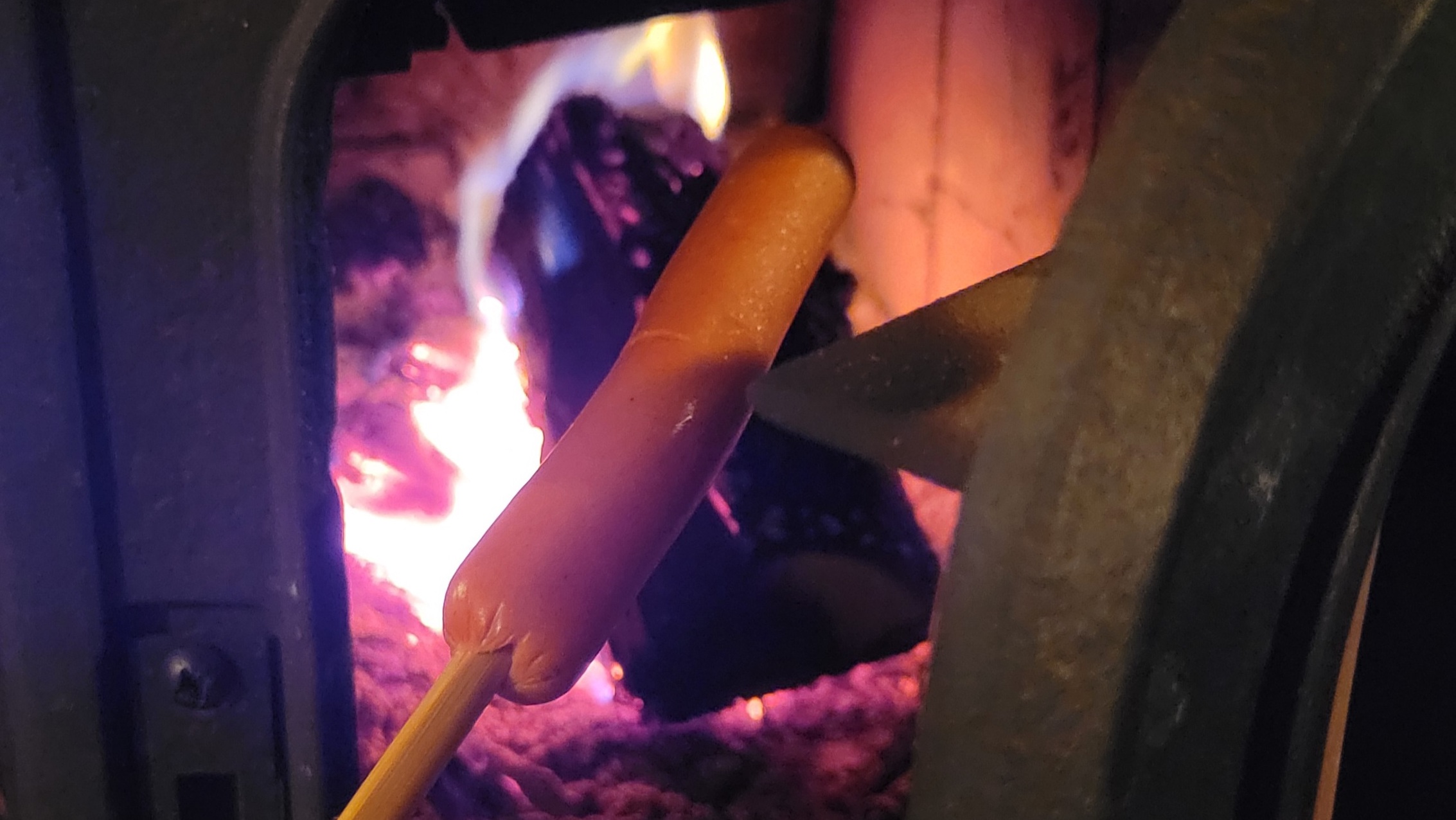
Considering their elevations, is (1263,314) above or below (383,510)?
above

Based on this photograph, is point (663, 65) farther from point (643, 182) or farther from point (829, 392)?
point (829, 392)

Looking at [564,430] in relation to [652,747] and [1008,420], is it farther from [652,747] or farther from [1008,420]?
[1008,420]

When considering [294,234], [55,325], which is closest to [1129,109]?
[294,234]

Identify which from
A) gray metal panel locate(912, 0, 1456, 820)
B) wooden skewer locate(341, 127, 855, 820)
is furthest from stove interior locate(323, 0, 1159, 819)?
gray metal panel locate(912, 0, 1456, 820)

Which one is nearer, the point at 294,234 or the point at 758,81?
the point at 294,234

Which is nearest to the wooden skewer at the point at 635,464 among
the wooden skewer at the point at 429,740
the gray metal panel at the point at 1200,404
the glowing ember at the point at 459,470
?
the wooden skewer at the point at 429,740

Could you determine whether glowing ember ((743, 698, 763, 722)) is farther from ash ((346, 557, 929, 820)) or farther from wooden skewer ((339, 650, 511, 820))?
wooden skewer ((339, 650, 511, 820))

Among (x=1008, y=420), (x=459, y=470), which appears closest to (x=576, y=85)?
(x=459, y=470)
